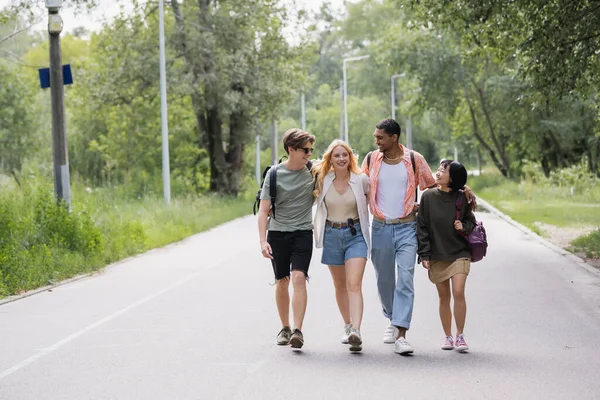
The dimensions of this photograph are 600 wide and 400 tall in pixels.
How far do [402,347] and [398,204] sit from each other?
1.15 metres

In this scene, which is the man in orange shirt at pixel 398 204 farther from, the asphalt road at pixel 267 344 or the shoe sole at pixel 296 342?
the shoe sole at pixel 296 342

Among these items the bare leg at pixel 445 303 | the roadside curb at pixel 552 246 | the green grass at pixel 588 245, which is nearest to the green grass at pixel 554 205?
the green grass at pixel 588 245

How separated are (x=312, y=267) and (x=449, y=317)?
8.18 meters

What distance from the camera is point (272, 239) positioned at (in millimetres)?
8914

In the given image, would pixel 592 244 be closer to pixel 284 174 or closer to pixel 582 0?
pixel 582 0

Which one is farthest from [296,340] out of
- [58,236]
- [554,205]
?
[554,205]

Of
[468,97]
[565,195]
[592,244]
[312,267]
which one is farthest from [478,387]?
[468,97]

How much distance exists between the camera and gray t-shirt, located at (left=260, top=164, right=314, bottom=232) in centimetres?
883

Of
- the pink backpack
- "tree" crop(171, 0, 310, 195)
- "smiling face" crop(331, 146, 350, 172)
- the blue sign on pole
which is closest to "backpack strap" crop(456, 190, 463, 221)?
the pink backpack

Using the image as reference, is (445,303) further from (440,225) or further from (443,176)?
(443,176)

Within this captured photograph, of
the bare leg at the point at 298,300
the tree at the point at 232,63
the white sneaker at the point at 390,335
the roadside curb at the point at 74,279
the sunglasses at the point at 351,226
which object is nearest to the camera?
the sunglasses at the point at 351,226

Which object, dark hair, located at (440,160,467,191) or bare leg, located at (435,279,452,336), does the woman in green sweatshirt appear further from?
bare leg, located at (435,279,452,336)

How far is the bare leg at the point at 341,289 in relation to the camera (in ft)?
29.5

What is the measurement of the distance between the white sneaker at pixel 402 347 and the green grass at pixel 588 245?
9.62 meters
